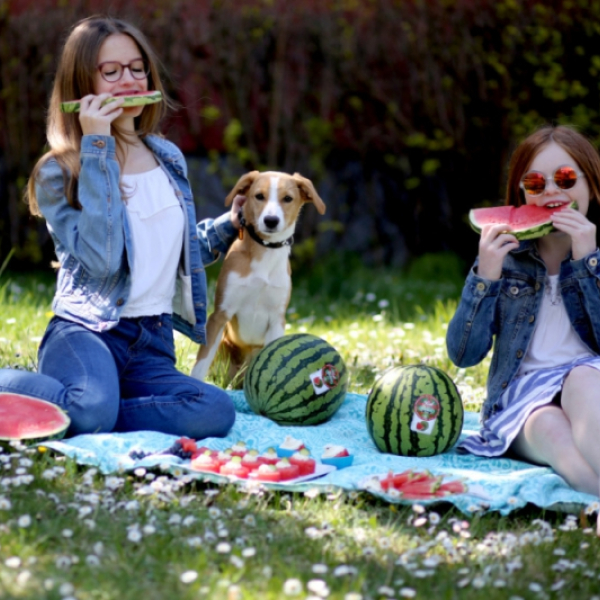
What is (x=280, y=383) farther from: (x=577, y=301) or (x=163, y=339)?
(x=577, y=301)

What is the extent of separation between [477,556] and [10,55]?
8855mm

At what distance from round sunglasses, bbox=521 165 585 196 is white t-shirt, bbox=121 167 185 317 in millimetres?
1744

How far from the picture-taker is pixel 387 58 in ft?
34.8

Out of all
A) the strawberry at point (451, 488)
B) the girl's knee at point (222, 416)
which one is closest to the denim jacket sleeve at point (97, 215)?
the girl's knee at point (222, 416)

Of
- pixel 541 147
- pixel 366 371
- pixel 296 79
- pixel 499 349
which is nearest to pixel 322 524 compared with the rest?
pixel 499 349

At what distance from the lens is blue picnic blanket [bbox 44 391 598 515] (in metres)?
3.54

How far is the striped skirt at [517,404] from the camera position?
394 centimetres

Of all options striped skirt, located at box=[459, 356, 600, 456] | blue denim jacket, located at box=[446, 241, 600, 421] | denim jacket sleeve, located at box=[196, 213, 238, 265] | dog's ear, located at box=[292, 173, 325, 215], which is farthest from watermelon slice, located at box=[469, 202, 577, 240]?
denim jacket sleeve, located at box=[196, 213, 238, 265]

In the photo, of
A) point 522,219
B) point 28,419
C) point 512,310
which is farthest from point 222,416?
point 522,219

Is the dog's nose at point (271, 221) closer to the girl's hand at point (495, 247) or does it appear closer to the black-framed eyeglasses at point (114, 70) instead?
the black-framed eyeglasses at point (114, 70)

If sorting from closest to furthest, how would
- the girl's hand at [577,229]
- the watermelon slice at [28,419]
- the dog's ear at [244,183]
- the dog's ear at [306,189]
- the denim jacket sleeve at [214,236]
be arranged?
the watermelon slice at [28,419] → the girl's hand at [577,229] → the denim jacket sleeve at [214,236] → the dog's ear at [244,183] → the dog's ear at [306,189]

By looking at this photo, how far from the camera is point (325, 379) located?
184 inches

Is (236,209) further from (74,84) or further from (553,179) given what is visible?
(553,179)

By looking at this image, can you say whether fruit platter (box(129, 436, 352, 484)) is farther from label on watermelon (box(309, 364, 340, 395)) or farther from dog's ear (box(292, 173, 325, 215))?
dog's ear (box(292, 173, 325, 215))
